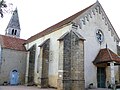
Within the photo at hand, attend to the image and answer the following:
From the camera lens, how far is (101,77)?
2169 centimetres

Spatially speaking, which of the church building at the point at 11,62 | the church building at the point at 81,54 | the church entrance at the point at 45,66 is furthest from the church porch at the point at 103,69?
the church building at the point at 11,62

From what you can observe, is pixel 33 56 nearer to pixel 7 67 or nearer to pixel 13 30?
pixel 7 67

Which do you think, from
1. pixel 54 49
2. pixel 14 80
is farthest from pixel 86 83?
pixel 14 80

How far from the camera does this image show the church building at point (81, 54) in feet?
58.9

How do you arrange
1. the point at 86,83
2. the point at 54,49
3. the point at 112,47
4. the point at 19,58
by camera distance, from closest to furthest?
the point at 86,83, the point at 54,49, the point at 112,47, the point at 19,58

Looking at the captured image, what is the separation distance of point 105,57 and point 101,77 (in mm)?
3369

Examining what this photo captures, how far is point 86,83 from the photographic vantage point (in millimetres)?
19812

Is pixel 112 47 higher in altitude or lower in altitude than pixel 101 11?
lower

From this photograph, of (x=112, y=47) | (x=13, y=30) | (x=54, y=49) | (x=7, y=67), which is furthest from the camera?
(x=13, y=30)

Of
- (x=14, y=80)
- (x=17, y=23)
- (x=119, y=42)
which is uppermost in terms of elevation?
(x=17, y=23)

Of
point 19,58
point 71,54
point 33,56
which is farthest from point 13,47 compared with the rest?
point 71,54

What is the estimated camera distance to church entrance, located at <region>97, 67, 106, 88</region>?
70.1 ft

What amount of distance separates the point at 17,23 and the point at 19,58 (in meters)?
19.3

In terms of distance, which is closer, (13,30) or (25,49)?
(25,49)
